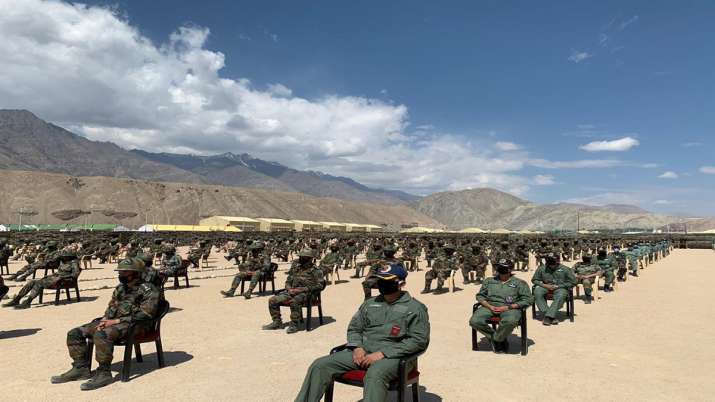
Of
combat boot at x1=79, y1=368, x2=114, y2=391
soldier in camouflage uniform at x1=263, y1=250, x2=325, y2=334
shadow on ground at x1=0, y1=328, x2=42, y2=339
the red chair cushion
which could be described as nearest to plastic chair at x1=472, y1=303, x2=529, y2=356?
soldier in camouflage uniform at x1=263, y1=250, x2=325, y2=334

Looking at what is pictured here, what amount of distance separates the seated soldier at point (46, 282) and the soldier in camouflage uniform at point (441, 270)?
402 inches

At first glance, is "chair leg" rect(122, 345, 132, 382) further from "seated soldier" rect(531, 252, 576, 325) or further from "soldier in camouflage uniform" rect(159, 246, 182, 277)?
"soldier in camouflage uniform" rect(159, 246, 182, 277)

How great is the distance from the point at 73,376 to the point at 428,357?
493cm

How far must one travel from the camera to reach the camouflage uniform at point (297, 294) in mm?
8984

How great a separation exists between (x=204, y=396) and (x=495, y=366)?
406 centimetres

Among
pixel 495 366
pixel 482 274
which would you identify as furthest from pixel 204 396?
pixel 482 274

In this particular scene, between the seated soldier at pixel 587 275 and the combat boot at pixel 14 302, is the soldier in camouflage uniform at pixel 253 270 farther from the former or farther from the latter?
the seated soldier at pixel 587 275

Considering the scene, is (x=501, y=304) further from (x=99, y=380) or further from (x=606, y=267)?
(x=606, y=267)

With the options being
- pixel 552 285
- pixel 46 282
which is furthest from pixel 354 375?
pixel 46 282

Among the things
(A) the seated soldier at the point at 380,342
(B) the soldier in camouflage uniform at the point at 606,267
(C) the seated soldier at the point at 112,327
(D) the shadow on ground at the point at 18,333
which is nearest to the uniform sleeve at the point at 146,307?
(C) the seated soldier at the point at 112,327

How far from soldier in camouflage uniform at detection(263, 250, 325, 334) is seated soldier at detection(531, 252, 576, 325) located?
4.86 m

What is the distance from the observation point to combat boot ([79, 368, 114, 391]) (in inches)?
224

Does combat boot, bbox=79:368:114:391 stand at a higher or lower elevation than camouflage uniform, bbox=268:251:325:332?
lower

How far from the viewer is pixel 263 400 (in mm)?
5387
